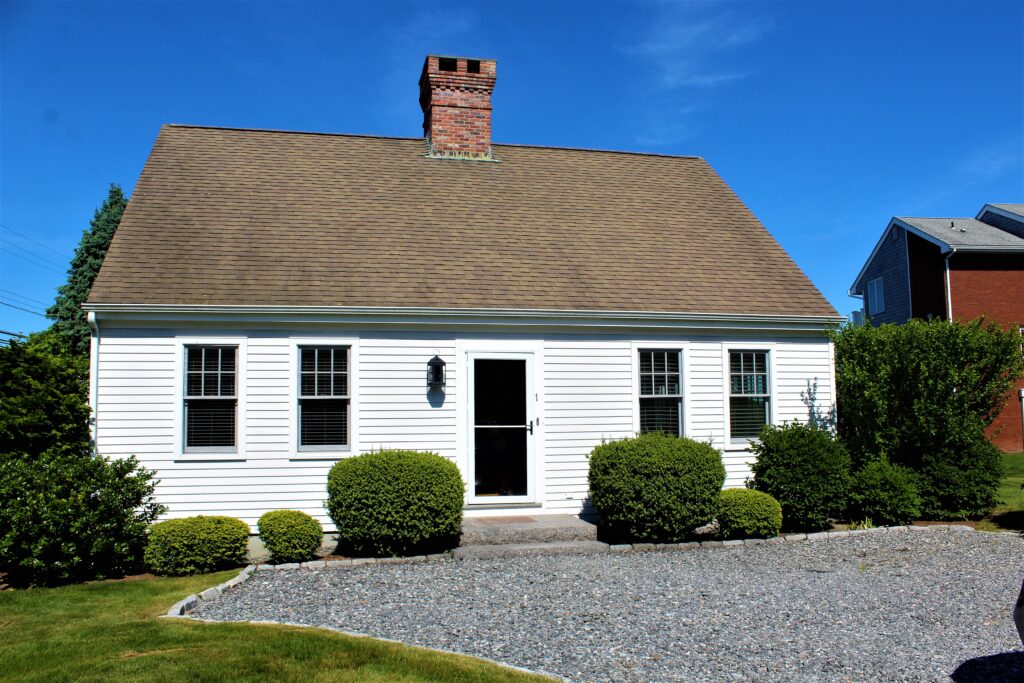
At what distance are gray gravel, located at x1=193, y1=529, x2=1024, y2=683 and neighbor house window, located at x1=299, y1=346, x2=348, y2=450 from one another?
2.41 meters

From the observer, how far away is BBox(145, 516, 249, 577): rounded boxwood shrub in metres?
8.67

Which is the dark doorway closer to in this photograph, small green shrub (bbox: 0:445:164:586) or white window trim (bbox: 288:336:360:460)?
white window trim (bbox: 288:336:360:460)

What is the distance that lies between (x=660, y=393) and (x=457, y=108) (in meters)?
6.84

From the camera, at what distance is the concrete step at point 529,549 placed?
30.5 feet

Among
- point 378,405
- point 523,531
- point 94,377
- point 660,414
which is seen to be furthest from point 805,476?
point 94,377

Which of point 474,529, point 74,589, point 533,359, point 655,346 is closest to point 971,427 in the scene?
point 655,346

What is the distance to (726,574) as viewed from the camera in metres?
8.50

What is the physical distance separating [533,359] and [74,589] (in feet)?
20.2

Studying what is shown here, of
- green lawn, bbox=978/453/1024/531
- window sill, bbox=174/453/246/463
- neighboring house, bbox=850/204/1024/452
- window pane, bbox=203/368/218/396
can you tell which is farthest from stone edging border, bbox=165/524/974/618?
neighboring house, bbox=850/204/1024/452

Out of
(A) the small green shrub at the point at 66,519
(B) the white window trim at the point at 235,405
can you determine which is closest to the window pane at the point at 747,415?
(B) the white window trim at the point at 235,405

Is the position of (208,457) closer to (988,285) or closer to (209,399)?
(209,399)

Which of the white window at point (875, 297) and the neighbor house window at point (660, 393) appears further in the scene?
the white window at point (875, 297)

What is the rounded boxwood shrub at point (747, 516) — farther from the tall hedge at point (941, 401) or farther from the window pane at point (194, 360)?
the window pane at point (194, 360)

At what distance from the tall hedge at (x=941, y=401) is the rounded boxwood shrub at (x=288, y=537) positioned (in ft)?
26.2
